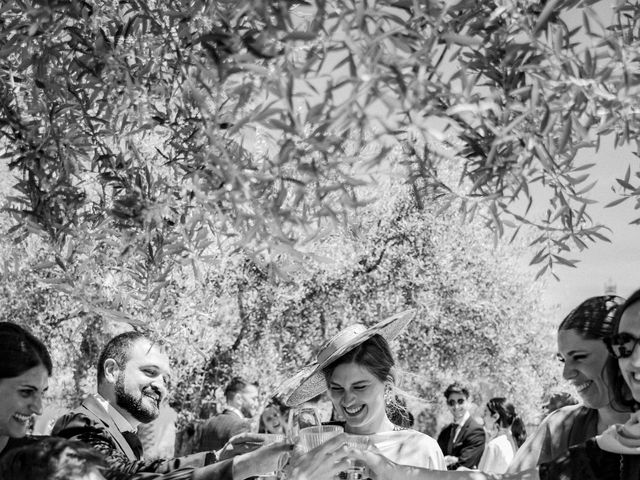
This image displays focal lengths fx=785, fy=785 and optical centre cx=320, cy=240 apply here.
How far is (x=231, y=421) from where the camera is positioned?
877 centimetres

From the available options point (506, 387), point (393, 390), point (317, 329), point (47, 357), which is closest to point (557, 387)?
point (506, 387)

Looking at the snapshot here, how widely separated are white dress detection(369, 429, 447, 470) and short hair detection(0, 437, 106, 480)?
2.21 meters

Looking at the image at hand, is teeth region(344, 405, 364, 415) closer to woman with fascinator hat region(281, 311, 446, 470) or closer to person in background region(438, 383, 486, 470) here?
woman with fascinator hat region(281, 311, 446, 470)

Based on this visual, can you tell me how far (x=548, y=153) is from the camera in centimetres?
247

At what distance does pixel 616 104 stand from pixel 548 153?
0.27 m

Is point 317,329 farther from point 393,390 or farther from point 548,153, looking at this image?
point 548,153

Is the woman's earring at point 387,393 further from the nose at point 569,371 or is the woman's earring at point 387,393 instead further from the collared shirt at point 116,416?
Answer: the collared shirt at point 116,416

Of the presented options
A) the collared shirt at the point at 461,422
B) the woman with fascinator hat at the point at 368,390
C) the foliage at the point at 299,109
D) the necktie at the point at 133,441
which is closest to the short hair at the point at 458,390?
the collared shirt at the point at 461,422

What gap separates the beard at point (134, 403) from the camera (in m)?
4.62

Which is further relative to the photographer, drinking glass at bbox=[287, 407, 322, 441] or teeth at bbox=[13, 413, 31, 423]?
teeth at bbox=[13, 413, 31, 423]

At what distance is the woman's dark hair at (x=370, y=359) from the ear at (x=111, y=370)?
1.25 metres

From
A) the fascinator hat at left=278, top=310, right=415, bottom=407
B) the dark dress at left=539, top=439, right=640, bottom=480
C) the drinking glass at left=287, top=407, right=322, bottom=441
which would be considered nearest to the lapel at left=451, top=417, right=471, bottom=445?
the fascinator hat at left=278, top=310, right=415, bottom=407

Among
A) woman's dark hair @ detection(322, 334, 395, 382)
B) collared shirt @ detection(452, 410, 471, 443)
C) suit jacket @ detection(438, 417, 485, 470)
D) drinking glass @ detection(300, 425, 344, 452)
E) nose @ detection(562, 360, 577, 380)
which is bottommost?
suit jacket @ detection(438, 417, 485, 470)

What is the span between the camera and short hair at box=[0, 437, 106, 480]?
221 centimetres
